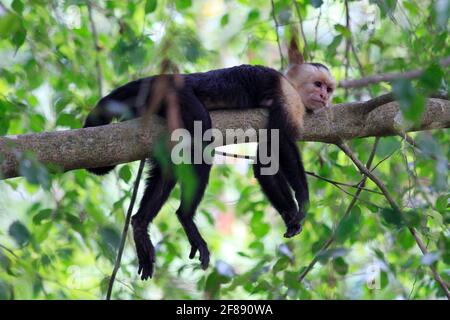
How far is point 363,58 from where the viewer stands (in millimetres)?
5168

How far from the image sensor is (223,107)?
3.56 metres

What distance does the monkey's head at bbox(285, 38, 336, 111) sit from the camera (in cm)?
390

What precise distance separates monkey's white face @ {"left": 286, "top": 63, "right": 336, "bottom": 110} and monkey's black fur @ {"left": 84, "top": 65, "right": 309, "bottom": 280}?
26cm

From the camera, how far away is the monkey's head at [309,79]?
390cm

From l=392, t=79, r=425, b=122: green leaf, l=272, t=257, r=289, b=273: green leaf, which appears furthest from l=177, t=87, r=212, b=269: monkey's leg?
l=392, t=79, r=425, b=122: green leaf

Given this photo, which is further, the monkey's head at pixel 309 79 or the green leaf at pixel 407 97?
the monkey's head at pixel 309 79

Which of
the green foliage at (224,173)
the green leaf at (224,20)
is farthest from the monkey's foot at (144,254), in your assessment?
the green leaf at (224,20)

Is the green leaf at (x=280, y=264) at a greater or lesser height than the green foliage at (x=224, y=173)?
lesser

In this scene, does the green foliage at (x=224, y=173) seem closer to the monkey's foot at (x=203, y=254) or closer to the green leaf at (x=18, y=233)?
the monkey's foot at (x=203, y=254)

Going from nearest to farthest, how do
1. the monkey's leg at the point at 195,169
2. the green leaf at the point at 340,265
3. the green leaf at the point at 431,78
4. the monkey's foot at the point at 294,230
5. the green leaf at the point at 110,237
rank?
the green leaf at the point at 431,78 → the green leaf at the point at 110,237 → the monkey's leg at the point at 195,169 → the monkey's foot at the point at 294,230 → the green leaf at the point at 340,265

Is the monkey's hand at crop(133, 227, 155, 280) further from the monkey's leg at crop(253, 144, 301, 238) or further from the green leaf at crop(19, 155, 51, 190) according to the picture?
the green leaf at crop(19, 155, 51, 190)

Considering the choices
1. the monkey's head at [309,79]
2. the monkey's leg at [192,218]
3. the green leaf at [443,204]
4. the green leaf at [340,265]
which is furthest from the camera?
the monkey's head at [309,79]

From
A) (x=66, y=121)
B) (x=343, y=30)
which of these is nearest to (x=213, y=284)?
(x=66, y=121)

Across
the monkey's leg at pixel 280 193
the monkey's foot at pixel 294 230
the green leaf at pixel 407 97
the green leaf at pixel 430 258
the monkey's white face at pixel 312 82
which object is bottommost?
the green leaf at pixel 430 258
